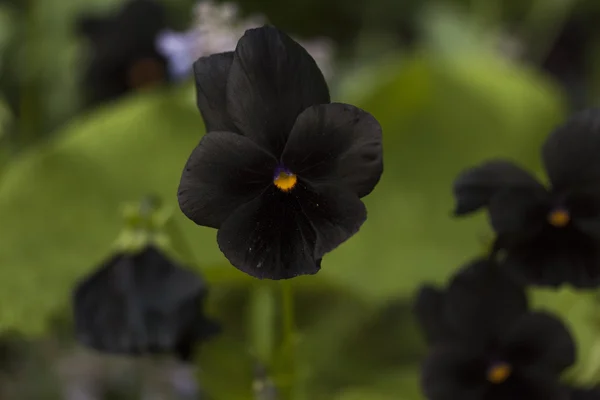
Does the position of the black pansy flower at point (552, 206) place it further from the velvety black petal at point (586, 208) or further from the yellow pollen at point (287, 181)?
the yellow pollen at point (287, 181)

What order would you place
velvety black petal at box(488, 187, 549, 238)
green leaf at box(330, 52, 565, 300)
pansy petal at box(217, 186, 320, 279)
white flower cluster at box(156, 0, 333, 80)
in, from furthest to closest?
green leaf at box(330, 52, 565, 300) < white flower cluster at box(156, 0, 333, 80) < velvety black petal at box(488, 187, 549, 238) < pansy petal at box(217, 186, 320, 279)

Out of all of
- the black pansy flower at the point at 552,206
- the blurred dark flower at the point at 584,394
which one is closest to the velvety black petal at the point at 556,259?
the black pansy flower at the point at 552,206

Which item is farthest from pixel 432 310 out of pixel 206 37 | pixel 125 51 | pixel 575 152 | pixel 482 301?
pixel 125 51

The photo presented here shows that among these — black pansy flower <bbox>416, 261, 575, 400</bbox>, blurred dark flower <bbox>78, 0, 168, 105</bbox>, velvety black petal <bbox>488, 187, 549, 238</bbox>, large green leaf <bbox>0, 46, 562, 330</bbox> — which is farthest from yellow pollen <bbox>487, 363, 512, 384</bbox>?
blurred dark flower <bbox>78, 0, 168, 105</bbox>

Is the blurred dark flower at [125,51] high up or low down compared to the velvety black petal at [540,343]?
up

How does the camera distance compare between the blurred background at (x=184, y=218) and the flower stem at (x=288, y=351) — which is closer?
the flower stem at (x=288, y=351)

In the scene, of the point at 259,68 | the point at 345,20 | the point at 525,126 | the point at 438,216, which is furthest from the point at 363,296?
the point at 345,20

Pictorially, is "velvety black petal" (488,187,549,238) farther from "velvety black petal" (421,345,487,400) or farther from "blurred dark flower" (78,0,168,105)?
"blurred dark flower" (78,0,168,105)

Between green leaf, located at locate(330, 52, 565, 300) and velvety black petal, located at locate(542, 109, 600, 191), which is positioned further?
green leaf, located at locate(330, 52, 565, 300)
